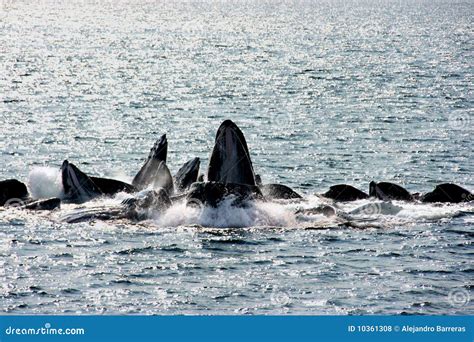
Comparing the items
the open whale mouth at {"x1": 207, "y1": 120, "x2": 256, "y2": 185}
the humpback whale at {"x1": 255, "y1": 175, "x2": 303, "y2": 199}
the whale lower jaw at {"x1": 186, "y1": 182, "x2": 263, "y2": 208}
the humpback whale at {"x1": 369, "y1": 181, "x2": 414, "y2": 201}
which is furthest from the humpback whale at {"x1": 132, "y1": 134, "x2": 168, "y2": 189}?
the humpback whale at {"x1": 369, "y1": 181, "x2": 414, "y2": 201}

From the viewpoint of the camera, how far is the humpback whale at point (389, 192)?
5234 centimetres

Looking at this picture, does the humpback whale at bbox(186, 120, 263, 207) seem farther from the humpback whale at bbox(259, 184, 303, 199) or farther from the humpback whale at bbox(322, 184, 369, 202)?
the humpback whale at bbox(322, 184, 369, 202)

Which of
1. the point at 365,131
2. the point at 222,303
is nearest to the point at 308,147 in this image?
the point at 365,131

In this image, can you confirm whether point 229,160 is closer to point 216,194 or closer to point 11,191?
point 216,194

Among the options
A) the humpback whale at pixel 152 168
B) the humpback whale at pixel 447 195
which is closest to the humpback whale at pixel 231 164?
the humpback whale at pixel 152 168

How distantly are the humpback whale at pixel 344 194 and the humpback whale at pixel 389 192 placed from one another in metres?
0.62

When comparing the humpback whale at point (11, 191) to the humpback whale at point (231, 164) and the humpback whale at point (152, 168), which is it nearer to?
the humpback whale at point (152, 168)

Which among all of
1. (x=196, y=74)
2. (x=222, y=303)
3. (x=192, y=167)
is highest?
(x=196, y=74)

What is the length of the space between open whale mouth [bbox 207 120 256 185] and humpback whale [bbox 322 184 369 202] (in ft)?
18.7

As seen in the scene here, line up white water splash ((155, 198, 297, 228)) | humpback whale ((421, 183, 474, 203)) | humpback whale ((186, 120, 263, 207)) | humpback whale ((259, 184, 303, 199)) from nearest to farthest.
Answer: white water splash ((155, 198, 297, 228)) → humpback whale ((186, 120, 263, 207)) → humpback whale ((259, 184, 303, 199)) → humpback whale ((421, 183, 474, 203))

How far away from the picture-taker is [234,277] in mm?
41062

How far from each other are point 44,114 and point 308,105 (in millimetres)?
24193

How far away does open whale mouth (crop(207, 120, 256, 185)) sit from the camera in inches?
1925

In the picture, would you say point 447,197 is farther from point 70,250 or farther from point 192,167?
point 70,250
